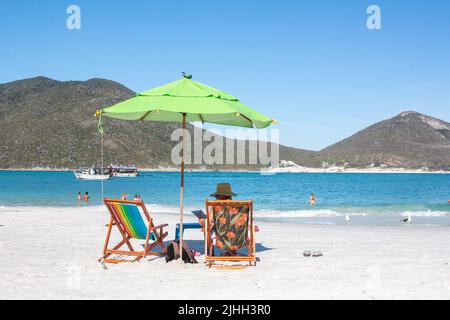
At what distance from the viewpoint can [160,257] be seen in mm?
7520

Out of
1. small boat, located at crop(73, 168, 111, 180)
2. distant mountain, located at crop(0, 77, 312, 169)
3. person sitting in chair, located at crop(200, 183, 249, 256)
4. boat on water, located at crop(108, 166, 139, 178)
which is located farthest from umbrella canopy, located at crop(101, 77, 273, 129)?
boat on water, located at crop(108, 166, 139, 178)

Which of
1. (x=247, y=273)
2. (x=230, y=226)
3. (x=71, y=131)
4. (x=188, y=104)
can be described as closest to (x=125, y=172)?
(x=71, y=131)

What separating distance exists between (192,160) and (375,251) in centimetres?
17001

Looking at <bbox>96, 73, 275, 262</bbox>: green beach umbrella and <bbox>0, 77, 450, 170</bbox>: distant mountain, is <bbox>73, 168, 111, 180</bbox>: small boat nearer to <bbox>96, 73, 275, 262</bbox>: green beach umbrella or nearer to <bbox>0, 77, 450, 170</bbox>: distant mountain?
<bbox>0, 77, 450, 170</bbox>: distant mountain

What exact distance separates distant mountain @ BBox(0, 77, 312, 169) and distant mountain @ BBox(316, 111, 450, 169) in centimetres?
5579

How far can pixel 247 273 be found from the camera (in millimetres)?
6375

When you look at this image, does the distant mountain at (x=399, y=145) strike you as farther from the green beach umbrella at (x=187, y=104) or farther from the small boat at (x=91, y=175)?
the green beach umbrella at (x=187, y=104)

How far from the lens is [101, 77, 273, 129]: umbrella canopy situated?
6.39 meters

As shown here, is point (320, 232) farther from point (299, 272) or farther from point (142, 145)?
point (142, 145)

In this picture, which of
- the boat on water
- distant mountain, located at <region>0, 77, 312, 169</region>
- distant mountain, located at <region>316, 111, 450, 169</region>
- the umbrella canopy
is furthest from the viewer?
distant mountain, located at <region>316, 111, 450, 169</region>

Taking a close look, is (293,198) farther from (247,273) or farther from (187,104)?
(187,104)

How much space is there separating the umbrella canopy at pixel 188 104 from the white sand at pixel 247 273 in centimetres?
188

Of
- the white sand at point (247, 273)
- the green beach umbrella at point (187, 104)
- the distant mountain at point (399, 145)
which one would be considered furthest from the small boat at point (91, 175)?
the green beach umbrella at point (187, 104)

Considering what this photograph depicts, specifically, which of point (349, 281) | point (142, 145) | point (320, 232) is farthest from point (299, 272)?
point (142, 145)
